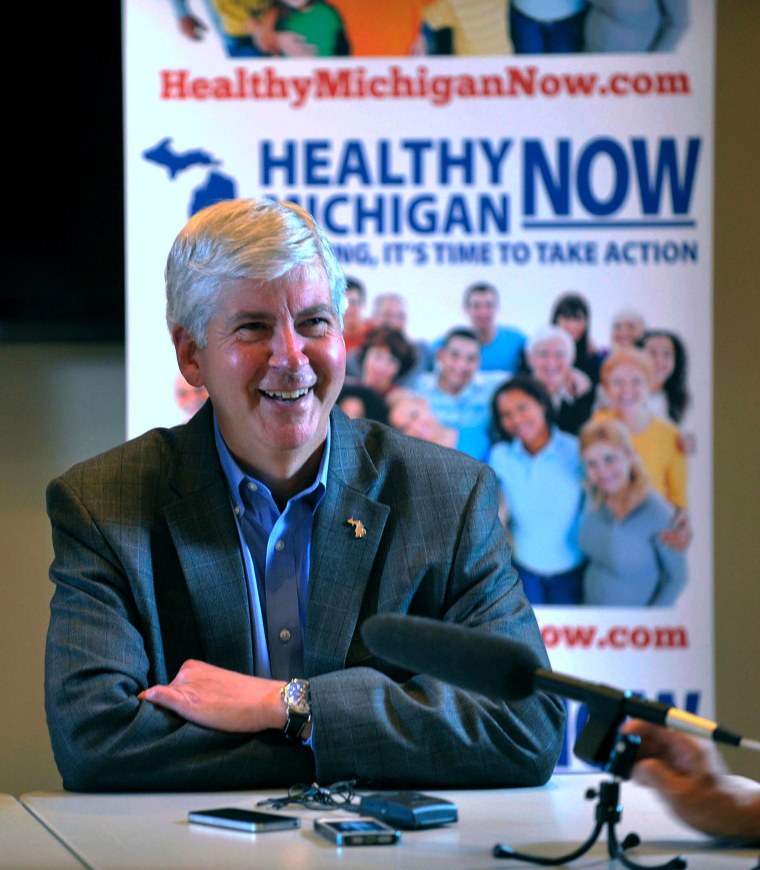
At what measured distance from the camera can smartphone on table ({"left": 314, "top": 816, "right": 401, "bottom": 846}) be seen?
1730mm

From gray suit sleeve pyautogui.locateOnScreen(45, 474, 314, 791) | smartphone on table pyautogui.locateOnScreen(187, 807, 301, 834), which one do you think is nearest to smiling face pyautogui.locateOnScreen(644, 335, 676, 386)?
gray suit sleeve pyautogui.locateOnScreen(45, 474, 314, 791)

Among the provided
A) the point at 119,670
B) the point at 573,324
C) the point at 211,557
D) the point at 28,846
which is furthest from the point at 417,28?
the point at 28,846

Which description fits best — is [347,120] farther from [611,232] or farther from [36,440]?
[36,440]

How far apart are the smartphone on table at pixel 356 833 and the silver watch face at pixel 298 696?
0.46 m

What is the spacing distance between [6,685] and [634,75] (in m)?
2.82

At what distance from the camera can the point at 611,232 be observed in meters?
4.12

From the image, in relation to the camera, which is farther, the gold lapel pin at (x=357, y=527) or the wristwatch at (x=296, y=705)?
the gold lapel pin at (x=357, y=527)

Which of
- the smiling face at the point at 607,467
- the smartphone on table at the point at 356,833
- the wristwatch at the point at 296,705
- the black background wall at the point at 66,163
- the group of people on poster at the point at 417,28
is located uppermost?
the group of people on poster at the point at 417,28

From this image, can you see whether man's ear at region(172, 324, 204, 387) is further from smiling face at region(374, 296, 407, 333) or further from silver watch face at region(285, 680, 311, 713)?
smiling face at region(374, 296, 407, 333)

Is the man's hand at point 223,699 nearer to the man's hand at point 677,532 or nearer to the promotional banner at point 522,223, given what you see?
the promotional banner at point 522,223

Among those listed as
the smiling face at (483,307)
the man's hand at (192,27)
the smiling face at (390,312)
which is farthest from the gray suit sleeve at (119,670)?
the man's hand at (192,27)

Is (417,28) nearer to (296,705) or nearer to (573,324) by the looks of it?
(573,324)

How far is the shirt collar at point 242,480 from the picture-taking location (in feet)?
8.68

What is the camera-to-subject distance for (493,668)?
160 cm
